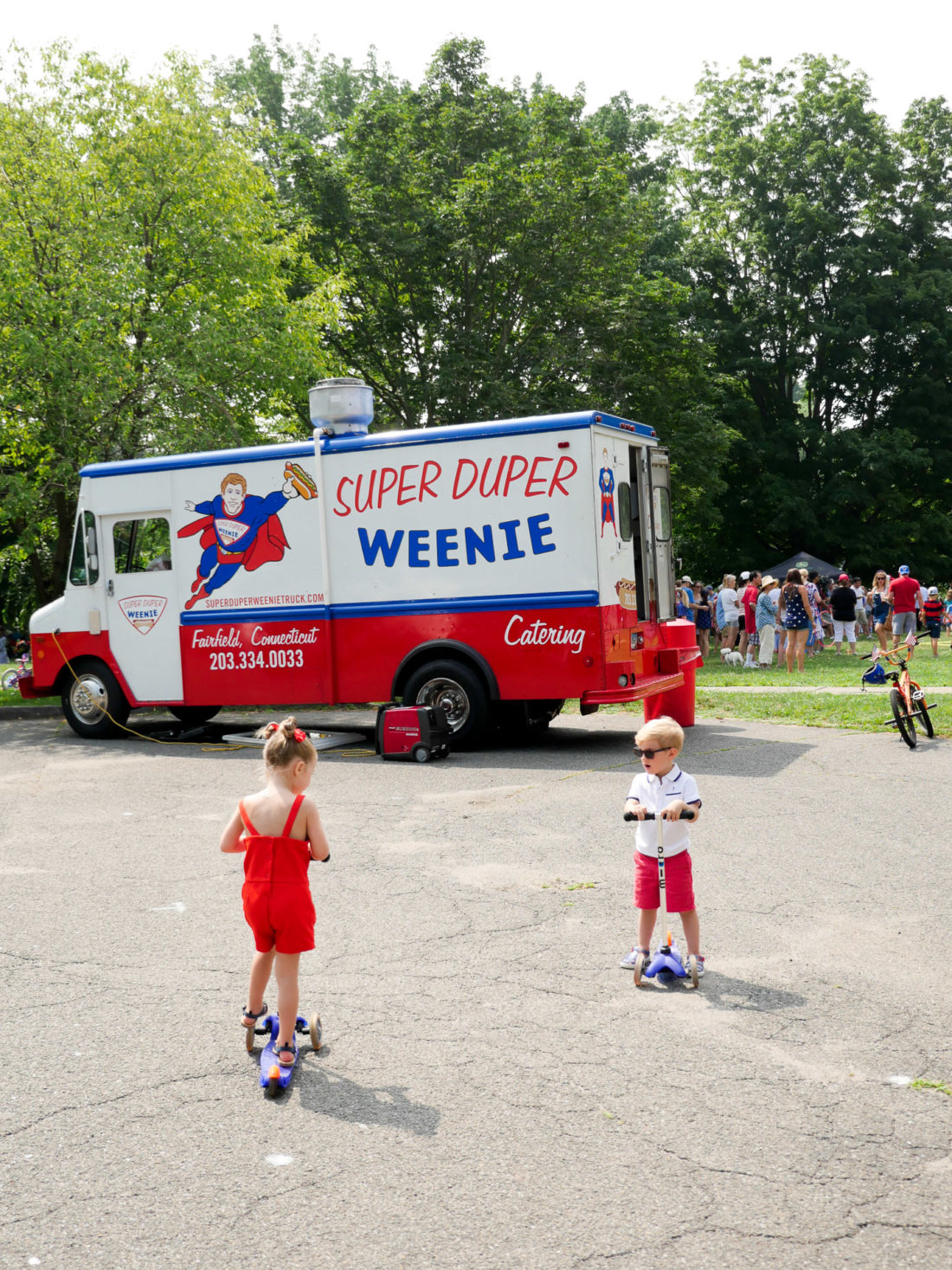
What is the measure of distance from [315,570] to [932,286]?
2872 cm

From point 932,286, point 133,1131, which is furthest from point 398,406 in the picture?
point 133,1131

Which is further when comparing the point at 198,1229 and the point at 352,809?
the point at 352,809

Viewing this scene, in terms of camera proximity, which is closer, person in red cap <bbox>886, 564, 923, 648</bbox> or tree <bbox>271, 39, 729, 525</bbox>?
person in red cap <bbox>886, 564, 923, 648</bbox>

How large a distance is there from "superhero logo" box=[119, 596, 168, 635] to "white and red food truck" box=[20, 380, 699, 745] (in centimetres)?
2

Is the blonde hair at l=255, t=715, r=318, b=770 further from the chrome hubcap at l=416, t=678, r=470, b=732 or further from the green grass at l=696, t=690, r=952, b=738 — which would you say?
the green grass at l=696, t=690, r=952, b=738

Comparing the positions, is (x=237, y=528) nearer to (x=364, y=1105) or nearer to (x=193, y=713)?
(x=193, y=713)

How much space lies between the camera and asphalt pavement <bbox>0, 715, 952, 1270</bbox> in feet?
9.86

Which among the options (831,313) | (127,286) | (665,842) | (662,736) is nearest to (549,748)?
(665,842)

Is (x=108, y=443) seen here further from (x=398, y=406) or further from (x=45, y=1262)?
(x=45, y=1262)

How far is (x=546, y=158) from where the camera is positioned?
1053 inches

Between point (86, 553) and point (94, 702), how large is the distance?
5.47ft

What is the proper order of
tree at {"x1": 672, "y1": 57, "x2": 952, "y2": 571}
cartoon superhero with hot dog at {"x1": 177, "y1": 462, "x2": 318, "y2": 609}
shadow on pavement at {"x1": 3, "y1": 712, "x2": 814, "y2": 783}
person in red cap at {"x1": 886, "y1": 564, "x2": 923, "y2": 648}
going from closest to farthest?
1. shadow on pavement at {"x1": 3, "y1": 712, "x2": 814, "y2": 783}
2. cartoon superhero with hot dog at {"x1": 177, "y1": 462, "x2": 318, "y2": 609}
3. person in red cap at {"x1": 886, "y1": 564, "x2": 923, "y2": 648}
4. tree at {"x1": 672, "y1": 57, "x2": 952, "y2": 571}

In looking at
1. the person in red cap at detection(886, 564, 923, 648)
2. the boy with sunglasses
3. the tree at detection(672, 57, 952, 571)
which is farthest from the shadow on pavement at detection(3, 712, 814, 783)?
the tree at detection(672, 57, 952, 571)

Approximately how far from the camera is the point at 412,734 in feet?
36.1
